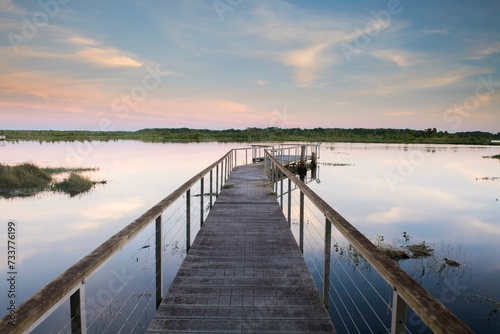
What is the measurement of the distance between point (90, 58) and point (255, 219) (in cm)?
1804

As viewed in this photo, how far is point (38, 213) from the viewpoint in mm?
13031

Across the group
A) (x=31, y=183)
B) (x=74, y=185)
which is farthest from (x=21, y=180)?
(x=74, y=185)

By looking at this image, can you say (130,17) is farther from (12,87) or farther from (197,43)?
(12,87)

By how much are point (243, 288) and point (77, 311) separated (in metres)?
2.39

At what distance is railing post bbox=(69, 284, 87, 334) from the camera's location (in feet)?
6.11

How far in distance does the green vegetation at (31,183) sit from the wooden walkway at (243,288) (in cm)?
1358

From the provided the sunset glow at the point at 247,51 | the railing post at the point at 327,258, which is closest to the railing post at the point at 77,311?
the railing post at the point at 327,258

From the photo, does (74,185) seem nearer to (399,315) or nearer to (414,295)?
(399,315)

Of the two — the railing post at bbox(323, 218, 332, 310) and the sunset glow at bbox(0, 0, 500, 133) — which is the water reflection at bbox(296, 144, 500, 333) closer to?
the railing post at bbox(323, 218, 332, 310)

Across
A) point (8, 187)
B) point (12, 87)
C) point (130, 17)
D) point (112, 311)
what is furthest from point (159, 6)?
point (112, 311)

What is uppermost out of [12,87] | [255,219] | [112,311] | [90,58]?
[90,58]

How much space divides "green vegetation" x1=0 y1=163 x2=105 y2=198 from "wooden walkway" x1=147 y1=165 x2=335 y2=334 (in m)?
13.6

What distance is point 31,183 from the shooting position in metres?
17.5

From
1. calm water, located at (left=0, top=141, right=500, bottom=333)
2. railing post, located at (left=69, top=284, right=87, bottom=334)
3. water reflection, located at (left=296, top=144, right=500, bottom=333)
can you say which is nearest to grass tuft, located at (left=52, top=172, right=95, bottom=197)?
calm water, located at (left=0, top=141, right=500, bottom=333)
